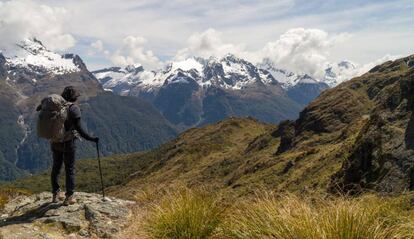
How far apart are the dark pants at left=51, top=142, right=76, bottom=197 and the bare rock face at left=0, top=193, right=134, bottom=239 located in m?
0.63

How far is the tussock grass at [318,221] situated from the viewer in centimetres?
768

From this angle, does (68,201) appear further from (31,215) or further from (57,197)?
(31,215)

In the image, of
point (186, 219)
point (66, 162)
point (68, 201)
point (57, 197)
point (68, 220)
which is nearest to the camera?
point (186, 219)

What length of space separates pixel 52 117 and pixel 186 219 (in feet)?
19.2

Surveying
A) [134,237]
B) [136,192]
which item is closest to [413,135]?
[136,192]

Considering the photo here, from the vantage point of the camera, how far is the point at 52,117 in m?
14.6

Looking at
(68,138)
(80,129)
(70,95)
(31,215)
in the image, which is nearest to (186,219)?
(80,129)

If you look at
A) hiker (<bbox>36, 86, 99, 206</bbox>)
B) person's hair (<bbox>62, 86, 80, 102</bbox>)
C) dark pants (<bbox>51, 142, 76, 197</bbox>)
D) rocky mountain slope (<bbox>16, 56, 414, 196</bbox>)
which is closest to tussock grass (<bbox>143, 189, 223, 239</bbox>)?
rocky mountain slope (<bbox>16, 56, 414, 196</bbox>)

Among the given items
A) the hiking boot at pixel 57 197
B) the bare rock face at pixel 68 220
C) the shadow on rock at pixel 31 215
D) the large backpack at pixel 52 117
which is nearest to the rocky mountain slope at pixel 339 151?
the bare rock face at pixel 68 220

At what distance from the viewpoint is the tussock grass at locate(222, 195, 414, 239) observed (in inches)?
302

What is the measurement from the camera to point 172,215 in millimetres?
10930

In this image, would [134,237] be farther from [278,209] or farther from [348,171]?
[348,171]

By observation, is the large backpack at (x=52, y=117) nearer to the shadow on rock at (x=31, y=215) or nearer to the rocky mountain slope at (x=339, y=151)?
the shadow on rock at (x=31, y=215)

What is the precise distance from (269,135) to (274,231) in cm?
18303
